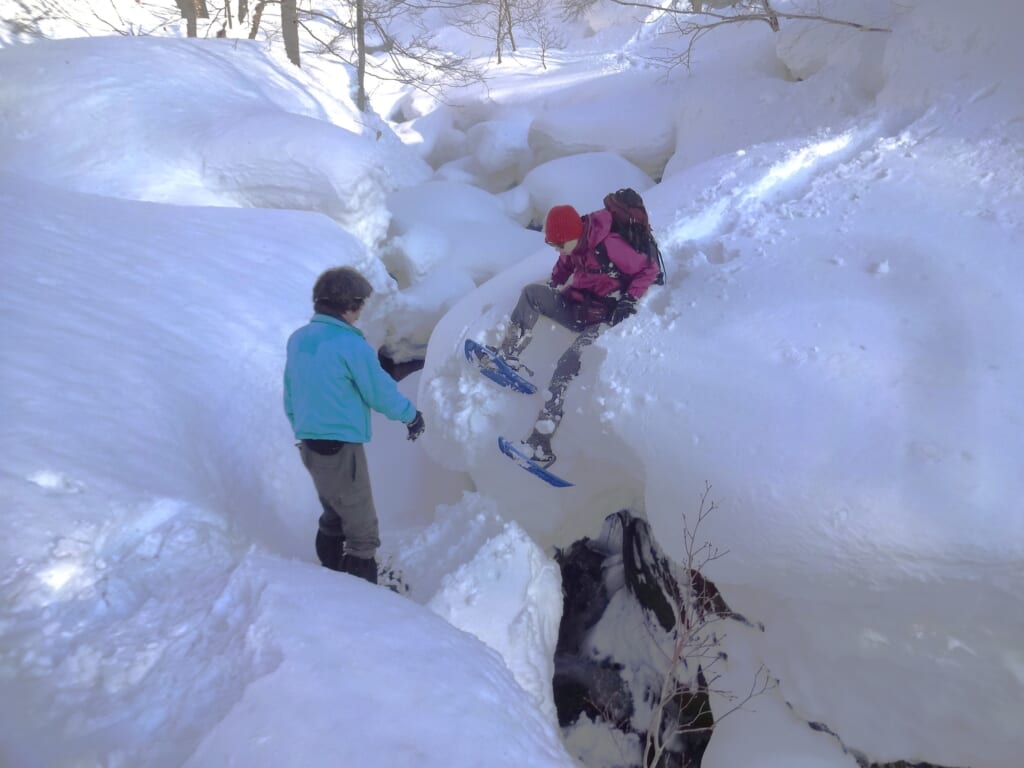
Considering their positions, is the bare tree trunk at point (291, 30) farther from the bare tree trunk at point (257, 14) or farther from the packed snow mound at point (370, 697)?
the packed snow mound at point (370, 697)

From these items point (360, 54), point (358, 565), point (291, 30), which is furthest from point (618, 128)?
point (358, 565)

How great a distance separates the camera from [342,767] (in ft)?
4.07

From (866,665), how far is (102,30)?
12.1 metres

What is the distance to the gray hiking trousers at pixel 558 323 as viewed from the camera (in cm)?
305

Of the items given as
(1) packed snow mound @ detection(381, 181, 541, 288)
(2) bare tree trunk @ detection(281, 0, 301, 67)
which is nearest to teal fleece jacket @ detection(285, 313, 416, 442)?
(1) packed snow mound @ detection(381, 181, 541, 288)

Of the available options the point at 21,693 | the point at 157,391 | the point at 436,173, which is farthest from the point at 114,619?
the point at 436,173

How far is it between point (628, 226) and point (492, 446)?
1.35m

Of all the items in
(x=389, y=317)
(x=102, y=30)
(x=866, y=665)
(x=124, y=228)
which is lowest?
(x=866, y=665)

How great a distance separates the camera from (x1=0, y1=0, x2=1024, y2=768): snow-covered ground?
4.88 feet

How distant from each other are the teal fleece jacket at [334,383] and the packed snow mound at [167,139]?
3222mm

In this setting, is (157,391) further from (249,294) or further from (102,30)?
(102,30)

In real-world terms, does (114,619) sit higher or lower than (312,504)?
higher

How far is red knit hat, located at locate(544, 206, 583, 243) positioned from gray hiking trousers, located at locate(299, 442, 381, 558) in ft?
4.86

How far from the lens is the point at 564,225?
10.0 feet
